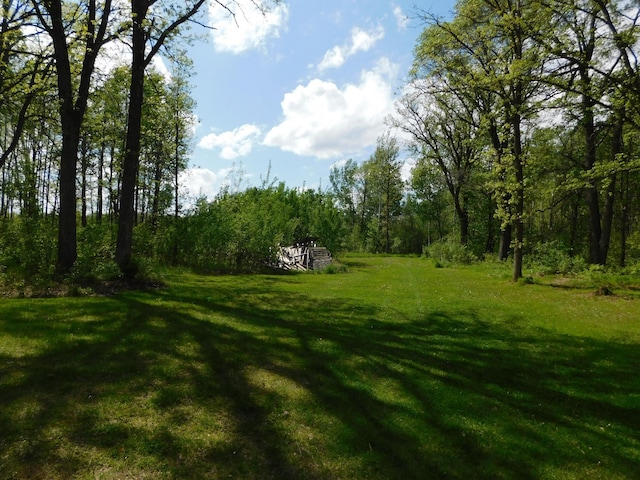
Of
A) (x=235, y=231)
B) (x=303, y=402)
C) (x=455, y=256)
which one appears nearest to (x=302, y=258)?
(x=235, y=231)

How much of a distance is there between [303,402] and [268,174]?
24.6 meters

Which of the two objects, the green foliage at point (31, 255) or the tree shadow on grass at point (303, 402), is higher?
the green foliage at point (31, 255)

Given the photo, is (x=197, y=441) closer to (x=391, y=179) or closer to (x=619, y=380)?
(x=619, y=380)

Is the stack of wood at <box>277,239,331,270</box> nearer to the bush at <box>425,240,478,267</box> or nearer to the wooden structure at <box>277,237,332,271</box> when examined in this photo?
the wooden structure at <box>277,237,332,271</box>

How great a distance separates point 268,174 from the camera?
28.3m

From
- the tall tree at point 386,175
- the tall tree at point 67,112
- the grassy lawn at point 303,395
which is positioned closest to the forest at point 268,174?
the tall tree at point 67,112

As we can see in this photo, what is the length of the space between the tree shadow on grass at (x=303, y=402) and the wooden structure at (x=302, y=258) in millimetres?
16423

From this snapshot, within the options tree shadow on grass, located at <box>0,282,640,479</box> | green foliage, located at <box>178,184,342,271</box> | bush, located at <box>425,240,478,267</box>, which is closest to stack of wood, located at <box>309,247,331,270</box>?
green foliage, located at <box>178,184,342,271</box>

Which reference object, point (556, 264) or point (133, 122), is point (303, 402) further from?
point (556, 264)

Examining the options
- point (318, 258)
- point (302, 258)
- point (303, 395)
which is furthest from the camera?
point (318, 258)

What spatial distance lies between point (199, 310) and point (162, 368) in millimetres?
3734

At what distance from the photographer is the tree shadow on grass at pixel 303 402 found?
148 inches

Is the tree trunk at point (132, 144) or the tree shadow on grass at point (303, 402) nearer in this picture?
the tree shadow on grass at point (303, 402)

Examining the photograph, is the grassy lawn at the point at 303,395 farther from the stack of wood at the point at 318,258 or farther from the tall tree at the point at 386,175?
the tall tree at the point at 386,175
